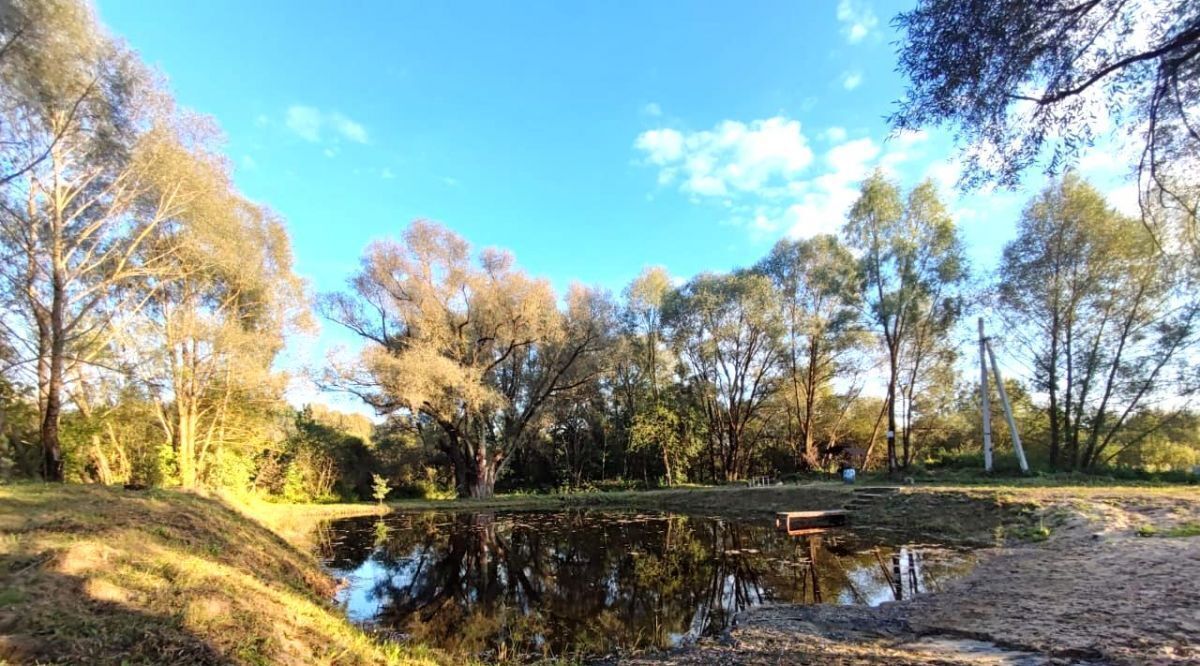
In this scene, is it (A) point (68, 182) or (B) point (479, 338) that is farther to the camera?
(B) point (479, 338)

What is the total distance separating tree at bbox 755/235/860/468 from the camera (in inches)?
1070

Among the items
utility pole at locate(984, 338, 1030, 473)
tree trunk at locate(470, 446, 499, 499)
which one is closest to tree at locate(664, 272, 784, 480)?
utility pole at locate(984, 338, 1030, 473)

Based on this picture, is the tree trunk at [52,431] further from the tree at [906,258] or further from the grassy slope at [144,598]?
the tree at [906,258]

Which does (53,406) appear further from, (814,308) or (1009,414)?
(814,308)

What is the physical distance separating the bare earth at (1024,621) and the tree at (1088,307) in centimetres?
1383

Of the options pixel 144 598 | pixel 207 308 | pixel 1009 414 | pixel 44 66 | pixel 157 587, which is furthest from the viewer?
pixel 1009 414

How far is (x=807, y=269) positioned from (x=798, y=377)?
23.1ft

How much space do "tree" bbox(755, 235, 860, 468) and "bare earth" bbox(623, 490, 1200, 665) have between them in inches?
748

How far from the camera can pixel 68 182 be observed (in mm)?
11664

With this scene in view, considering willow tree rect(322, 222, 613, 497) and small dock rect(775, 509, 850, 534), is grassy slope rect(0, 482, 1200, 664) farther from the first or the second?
willow tree rect(322, 222, 613, 497)

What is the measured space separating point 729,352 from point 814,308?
16.5 ft

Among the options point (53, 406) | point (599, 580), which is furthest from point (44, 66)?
point (599, 580)

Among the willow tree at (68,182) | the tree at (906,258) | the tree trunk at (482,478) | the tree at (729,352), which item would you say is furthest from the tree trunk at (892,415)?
the willow tree at (68,182)

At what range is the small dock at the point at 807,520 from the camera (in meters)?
14.9
